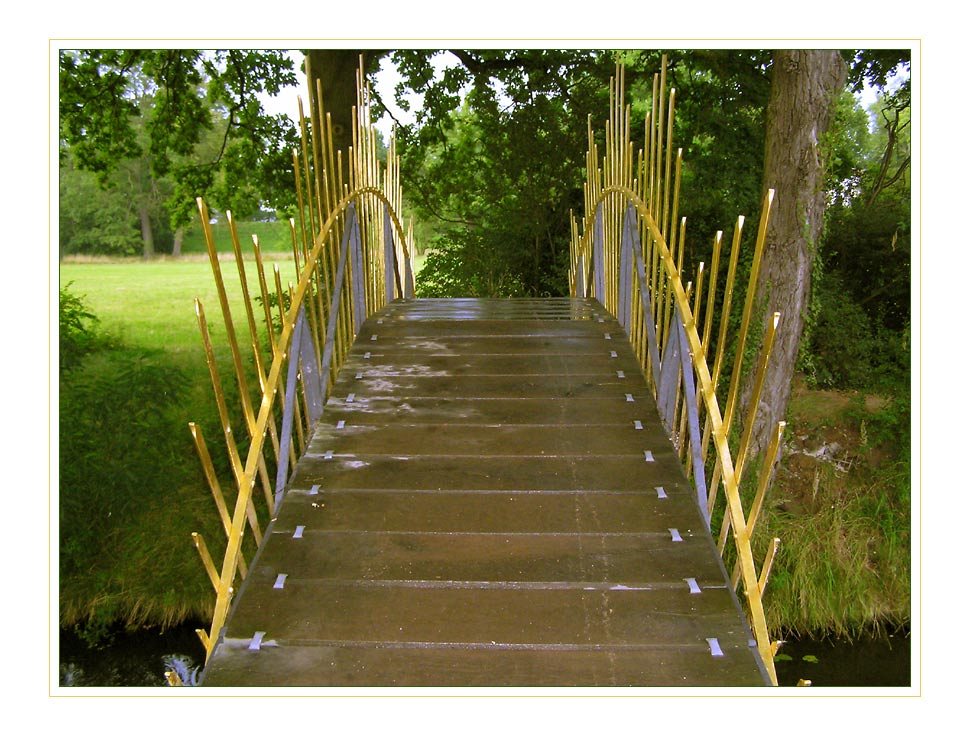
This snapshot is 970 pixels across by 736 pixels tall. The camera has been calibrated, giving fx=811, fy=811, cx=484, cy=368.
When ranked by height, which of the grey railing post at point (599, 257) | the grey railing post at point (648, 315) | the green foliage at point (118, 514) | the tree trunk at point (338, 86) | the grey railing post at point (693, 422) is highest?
the tree trunk at point (338, 86)

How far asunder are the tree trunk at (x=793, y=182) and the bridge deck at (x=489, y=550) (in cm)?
162

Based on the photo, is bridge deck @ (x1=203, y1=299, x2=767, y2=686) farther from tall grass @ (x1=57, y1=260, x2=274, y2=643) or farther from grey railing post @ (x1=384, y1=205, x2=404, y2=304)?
tall grass @ (x1=57, y1=260, x2=274, y2=643)

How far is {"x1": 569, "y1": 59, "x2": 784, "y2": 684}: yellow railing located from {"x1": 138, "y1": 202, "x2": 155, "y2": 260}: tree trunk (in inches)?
392

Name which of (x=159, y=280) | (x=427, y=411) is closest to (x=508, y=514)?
(x=427, y=411)

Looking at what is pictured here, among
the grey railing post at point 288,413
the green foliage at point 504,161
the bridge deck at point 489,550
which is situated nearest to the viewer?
the bridge deck at point 489,550

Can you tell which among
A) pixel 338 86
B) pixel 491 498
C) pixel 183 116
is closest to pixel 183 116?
pixel 183 116

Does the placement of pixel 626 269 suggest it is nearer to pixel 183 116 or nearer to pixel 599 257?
pixel 599 257

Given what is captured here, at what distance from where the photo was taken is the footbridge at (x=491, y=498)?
242cm

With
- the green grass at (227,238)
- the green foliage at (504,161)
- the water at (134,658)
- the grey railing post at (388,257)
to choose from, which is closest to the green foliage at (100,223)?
the green grass at (227,238)

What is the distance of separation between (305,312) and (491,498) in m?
1.34

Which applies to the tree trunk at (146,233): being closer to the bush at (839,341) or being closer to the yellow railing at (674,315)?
the yellow railing at (674,315)

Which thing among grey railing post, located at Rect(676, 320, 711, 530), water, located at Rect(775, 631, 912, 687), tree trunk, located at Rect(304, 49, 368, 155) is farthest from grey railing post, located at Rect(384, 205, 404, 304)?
water, located at Rect(775, 631, 912, 687)

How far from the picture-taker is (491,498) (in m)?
3.25
